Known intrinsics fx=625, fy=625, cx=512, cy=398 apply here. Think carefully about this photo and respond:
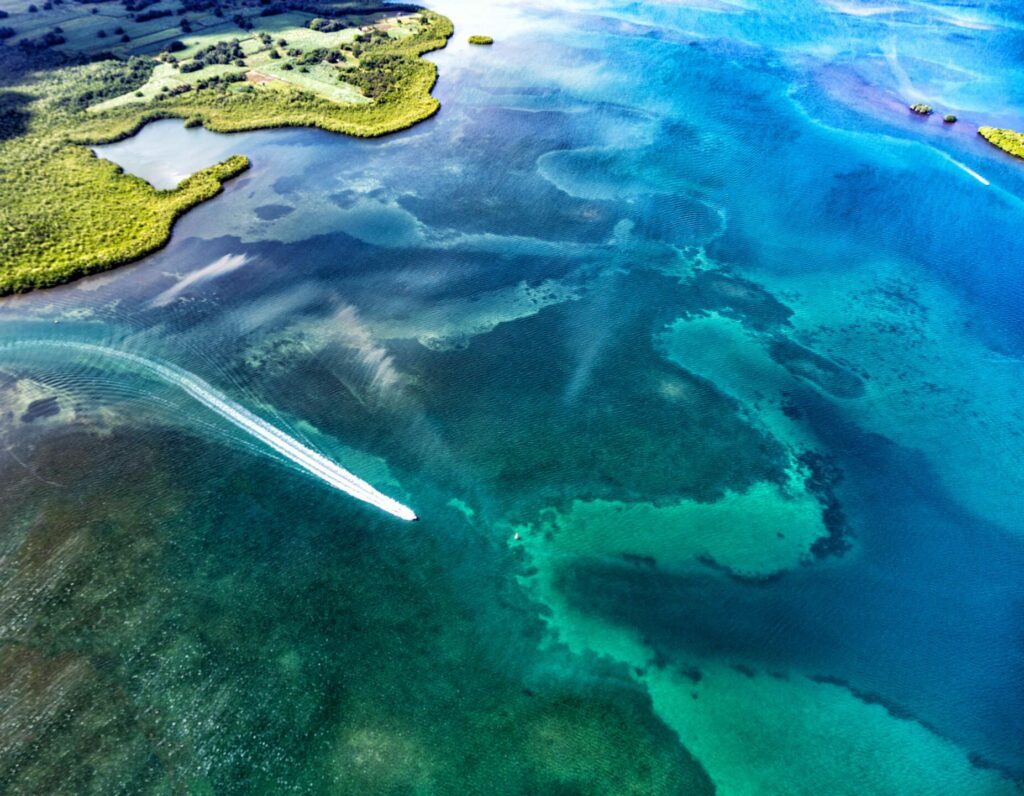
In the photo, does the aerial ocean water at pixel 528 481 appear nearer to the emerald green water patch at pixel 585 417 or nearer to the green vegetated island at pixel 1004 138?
the emerald green water patch at pixel 585 417

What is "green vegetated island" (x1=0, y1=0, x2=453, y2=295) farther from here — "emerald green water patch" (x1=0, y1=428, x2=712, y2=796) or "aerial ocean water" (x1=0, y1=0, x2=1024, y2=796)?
"emerald green water patch" (x1=0, y1=428, x2=712, y2=796)

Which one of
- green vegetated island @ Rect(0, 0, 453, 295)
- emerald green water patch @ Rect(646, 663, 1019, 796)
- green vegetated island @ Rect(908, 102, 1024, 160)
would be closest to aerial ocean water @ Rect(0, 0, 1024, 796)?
emerald green water patch @ Rect(646, 663, 1019, 796)

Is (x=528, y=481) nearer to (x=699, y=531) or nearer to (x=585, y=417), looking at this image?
(x=585, y=417)

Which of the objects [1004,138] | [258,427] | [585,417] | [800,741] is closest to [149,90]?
[258,427]

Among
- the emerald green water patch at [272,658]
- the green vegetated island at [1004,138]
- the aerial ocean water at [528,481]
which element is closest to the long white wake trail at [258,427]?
the aerial ocean water at [528,481]

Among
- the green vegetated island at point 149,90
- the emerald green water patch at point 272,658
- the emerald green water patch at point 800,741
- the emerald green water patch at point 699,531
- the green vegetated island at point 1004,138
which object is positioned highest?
the green vegetated island at point 1004,138

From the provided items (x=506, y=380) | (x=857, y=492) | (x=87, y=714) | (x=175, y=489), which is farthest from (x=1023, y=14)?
(x=87, y=714)

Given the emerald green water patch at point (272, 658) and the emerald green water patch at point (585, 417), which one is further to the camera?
the emerald green water patch at point (585, 417)
